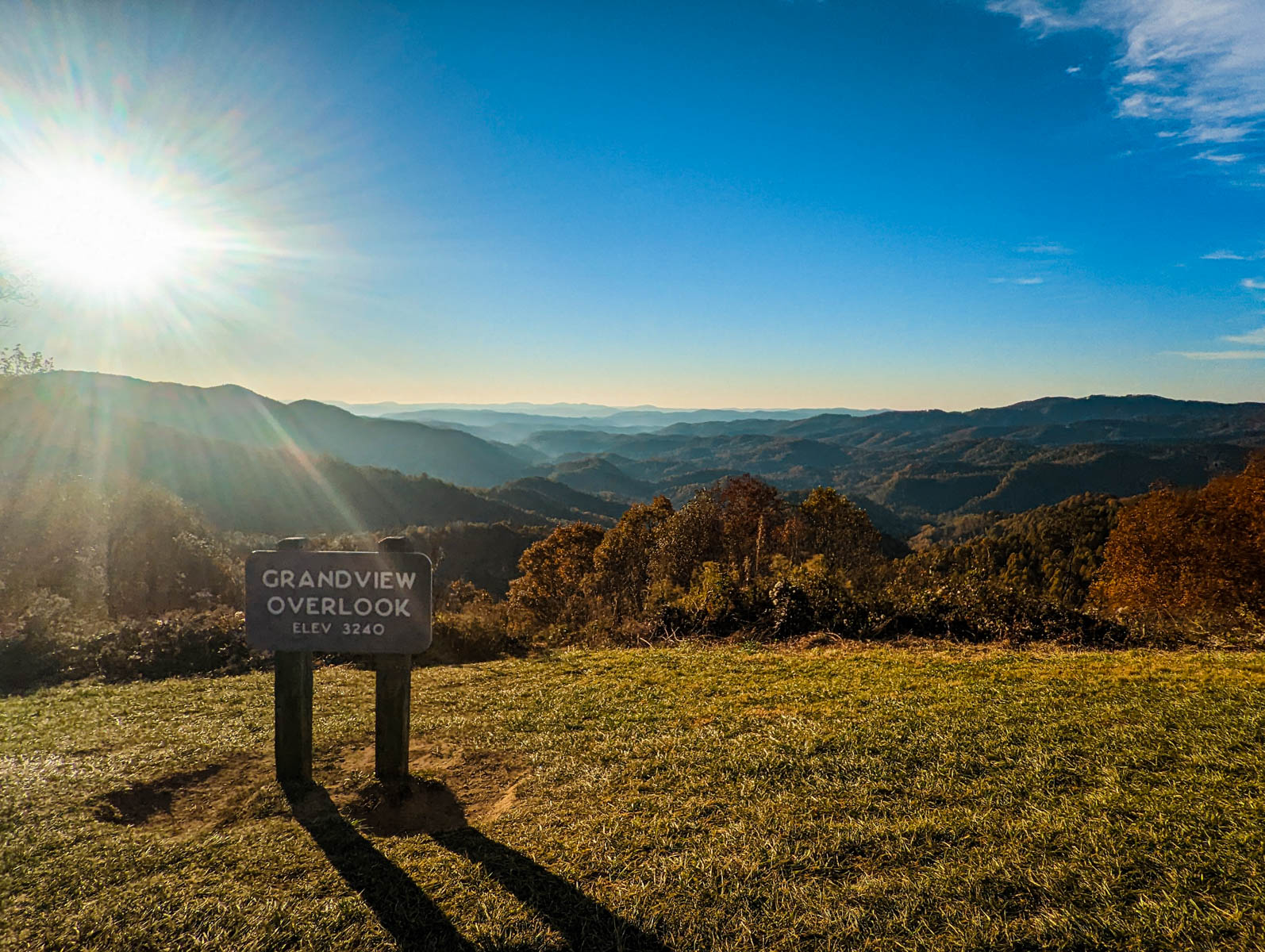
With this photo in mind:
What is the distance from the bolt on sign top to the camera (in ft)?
14.6

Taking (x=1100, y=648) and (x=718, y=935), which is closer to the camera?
(x=718, y=935)

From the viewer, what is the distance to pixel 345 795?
14.2ft

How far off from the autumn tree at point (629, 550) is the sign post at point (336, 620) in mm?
18437

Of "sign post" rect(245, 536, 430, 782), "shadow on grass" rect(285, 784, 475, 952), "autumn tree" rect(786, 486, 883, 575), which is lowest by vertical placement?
"autumn tree" rect(786, 486, 883, 575)

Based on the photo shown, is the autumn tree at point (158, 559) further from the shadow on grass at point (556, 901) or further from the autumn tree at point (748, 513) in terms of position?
the autumn tree at point (748, 513)

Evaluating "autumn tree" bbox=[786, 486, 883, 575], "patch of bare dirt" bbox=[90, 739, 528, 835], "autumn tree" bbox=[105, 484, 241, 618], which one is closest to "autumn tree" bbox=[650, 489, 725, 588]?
"autumn tree" bbox=[786, 486, 883, 575]

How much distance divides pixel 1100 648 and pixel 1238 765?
4530mm

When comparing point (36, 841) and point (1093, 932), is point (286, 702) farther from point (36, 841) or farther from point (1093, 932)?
point (1093, 932)

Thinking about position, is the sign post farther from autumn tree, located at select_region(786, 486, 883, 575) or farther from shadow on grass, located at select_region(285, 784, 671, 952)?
autumn tree, located at select_region(786, 486, 883, 575)

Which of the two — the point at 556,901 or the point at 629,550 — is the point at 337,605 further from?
the point at 629,550

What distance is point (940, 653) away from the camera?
759 centimetres

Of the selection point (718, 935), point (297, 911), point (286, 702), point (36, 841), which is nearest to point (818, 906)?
point (718, 935)

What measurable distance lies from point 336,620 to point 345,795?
1.30 metres

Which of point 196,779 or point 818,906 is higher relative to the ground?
point 818,906
